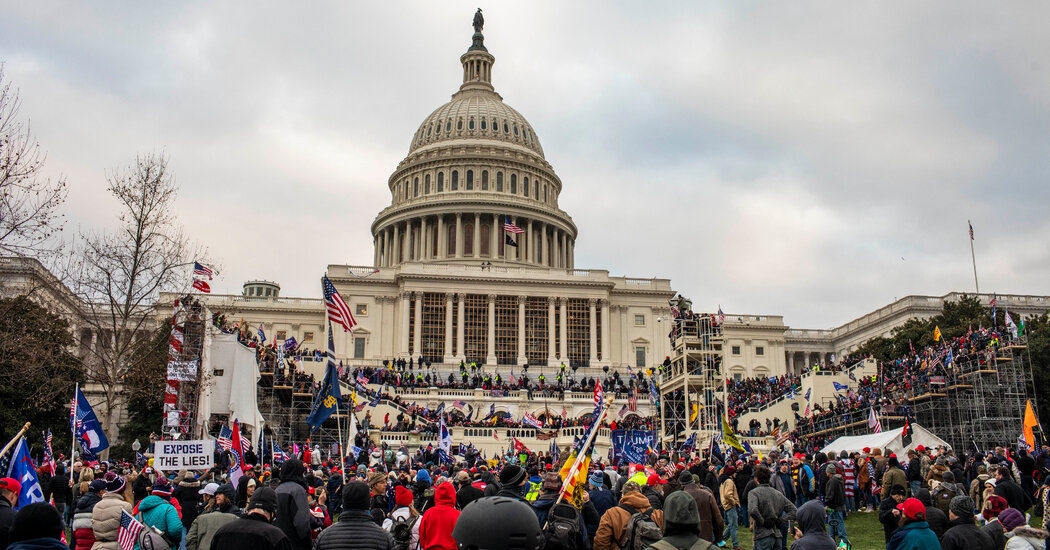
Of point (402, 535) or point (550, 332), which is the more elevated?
point (550, 332)

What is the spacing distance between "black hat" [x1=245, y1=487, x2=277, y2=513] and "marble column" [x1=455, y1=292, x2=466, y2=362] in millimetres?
67320

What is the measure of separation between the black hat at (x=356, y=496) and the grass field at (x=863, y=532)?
10.7 m

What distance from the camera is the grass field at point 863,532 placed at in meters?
17.4

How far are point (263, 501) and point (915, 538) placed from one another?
6.48 m

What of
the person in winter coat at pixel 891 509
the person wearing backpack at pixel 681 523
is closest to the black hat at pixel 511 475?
the person wearing backpack at pixel 681 523

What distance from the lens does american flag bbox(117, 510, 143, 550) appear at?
31.3ft

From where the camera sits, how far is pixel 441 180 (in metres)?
101

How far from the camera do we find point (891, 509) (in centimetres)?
1296

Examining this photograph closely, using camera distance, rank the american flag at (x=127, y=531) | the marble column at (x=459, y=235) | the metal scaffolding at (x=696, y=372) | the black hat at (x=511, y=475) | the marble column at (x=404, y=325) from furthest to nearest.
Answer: the marble column at (x=459, y=235) < the marble column at (x=404, y=325) < the metal scaffolding at (x=696, y=372) < the american flag at (x=127, y=531) < the black hat at (x=511, y=475)

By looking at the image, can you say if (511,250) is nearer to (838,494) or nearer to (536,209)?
(536,209)

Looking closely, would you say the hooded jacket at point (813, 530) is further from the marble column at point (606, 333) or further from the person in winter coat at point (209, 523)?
the marble column at point (606, 333)

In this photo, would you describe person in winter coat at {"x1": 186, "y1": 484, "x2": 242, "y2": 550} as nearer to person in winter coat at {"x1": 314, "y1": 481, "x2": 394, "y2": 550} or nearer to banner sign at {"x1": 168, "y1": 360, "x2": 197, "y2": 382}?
person in winter coat at {"x1": 314, "y1": 481, "x2": 394, "y2": 550}

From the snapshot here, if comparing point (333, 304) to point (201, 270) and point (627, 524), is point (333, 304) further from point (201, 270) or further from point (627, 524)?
point (627, 524)

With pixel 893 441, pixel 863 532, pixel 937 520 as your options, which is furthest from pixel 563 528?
pixel 893 441
